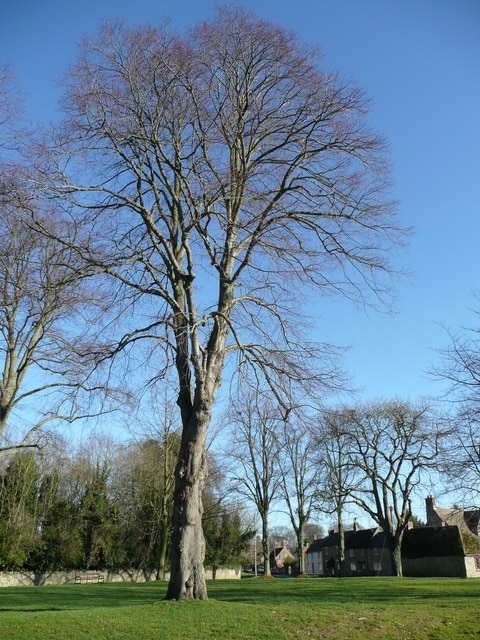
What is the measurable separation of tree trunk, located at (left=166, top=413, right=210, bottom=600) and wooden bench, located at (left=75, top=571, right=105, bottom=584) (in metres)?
32.6

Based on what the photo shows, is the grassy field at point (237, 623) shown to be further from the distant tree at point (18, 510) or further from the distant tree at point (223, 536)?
the distant tree at point (223, 536)

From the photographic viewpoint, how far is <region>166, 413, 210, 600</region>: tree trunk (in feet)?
38.2

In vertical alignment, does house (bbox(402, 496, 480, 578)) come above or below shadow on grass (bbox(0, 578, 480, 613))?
above

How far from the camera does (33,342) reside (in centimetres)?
1881

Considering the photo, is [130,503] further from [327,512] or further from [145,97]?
[145,97]

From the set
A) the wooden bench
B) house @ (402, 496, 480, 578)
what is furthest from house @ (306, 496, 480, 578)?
the wooden bench

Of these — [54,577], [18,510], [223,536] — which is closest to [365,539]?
[223,536]

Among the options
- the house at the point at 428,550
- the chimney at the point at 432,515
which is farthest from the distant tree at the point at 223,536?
the chimney at the point at 432,515

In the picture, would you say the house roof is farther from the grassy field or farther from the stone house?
the grassy field

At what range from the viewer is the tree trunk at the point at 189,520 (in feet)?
38.2

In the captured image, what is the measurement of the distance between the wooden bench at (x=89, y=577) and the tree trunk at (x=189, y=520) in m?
32.6

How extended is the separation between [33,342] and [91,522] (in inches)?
1083

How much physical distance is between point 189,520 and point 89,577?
3353 cm

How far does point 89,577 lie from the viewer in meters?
40.9
